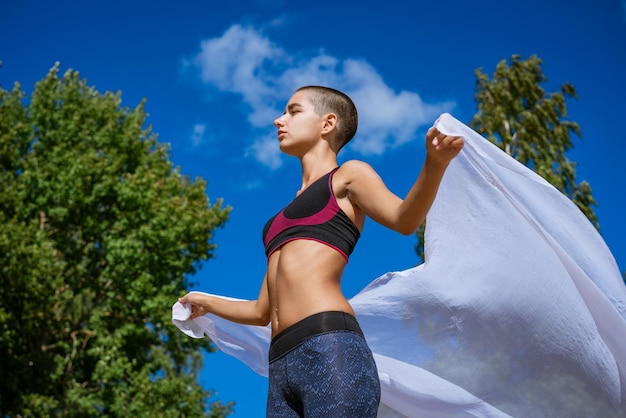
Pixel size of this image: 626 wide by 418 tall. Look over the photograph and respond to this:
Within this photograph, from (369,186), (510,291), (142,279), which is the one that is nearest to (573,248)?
(510,291)

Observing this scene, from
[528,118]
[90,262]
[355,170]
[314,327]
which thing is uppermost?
[528,118]

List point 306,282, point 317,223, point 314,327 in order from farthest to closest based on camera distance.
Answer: point 317,223 → point 306,282 → point 314,327

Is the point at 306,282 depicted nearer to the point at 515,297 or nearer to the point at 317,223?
the point at 317,223

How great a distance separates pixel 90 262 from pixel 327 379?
57.5 ft

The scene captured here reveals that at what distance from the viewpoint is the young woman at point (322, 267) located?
7.48ft

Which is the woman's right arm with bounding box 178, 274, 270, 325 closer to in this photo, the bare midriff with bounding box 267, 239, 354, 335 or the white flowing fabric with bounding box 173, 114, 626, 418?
the bare midriff with bounding box 267, 239, 354, 335

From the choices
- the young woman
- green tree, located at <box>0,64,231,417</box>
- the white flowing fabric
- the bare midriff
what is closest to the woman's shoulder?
the young woman

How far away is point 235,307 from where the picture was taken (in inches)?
124

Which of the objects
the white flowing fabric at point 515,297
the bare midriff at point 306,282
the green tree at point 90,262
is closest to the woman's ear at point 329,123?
the white flowing fabric at point 515,297

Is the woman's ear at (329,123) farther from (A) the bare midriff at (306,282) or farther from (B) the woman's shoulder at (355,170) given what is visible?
(A) the bare midriff at (306,282)

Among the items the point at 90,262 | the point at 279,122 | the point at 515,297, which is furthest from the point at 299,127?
the point at 90,262

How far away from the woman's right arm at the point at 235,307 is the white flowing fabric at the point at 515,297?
2.07 feet

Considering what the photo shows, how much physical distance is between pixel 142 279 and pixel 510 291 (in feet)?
47.6

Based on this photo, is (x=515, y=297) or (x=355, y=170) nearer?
(x=355, y=170)
